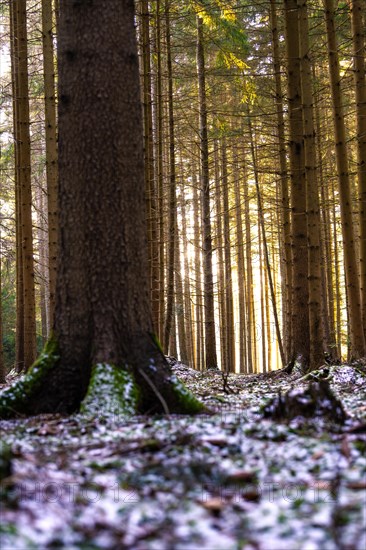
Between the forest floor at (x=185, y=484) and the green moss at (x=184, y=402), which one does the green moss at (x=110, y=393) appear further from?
the green moss at (x=184, y=402)

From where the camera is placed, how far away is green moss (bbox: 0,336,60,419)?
5.23 m

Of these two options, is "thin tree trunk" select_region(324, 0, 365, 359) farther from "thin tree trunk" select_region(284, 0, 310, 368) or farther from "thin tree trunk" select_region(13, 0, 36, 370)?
"thin tree trunk" select_region(13, 0, 36, 370)

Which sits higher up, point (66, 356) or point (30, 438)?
point (66, 356)

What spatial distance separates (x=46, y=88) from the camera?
11.5m

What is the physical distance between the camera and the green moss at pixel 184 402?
17.0ft

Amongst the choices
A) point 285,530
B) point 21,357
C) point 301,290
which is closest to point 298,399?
point 285,530

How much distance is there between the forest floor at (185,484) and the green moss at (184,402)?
2.16ft

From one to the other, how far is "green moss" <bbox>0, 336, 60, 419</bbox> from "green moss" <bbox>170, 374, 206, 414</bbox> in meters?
1.18

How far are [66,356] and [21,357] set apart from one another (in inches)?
398

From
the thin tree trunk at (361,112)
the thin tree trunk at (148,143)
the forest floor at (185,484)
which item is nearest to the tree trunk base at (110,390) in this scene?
the forest floor at (185,484)

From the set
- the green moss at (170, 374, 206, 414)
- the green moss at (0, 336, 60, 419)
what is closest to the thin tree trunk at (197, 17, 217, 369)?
the green moss at (170, 374, 206, 414)

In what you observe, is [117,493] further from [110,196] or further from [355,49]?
[355,49]

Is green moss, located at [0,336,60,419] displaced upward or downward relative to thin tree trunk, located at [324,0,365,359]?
downward

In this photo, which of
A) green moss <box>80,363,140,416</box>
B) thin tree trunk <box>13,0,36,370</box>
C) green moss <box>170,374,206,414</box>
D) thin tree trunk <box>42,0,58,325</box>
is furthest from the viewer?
thin tree trunk <box>13,0,36,370</box>
